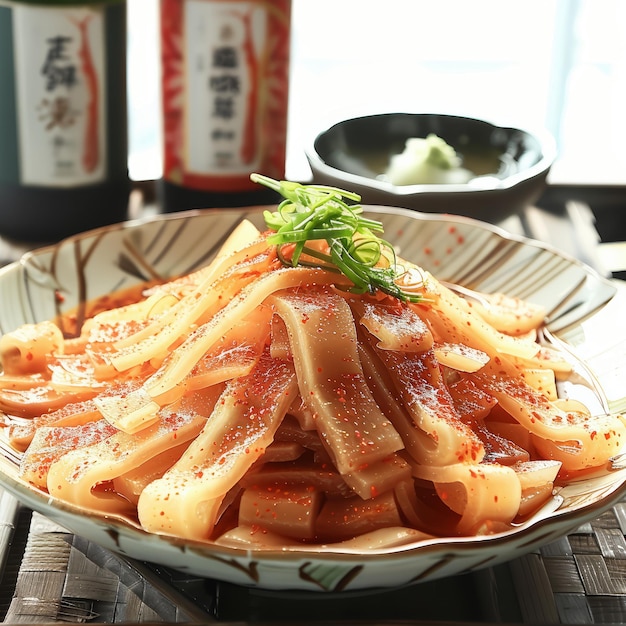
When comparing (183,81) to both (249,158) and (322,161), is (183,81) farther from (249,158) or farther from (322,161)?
(322,161)

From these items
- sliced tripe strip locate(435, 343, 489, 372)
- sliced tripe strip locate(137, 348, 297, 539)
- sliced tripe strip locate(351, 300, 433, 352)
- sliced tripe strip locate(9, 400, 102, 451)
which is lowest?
sliced tripe strip locate(9, 400, 102, 451)

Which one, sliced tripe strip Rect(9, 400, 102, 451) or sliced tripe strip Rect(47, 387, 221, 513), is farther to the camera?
sliced tripe strip Rect(9, 400, 102, 451)

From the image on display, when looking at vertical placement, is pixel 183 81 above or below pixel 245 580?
above

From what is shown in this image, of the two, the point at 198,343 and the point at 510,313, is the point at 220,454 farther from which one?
the point at 510,313

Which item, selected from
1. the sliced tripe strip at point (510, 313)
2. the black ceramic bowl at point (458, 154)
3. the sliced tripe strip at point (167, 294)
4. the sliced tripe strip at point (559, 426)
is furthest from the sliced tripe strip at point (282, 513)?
the black ceramic bowl at point (458, 154)

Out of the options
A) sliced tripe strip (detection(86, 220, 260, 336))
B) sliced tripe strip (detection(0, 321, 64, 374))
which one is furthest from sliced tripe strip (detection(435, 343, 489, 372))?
sliced tripe strip (detection(0, 321, 64, 374))

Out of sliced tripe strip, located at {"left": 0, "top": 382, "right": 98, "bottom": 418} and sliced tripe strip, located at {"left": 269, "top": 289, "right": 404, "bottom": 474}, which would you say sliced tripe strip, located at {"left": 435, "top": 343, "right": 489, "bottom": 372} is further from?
sliced tripe strip, located at {"left": 0, "top": 382, "right": 98, "bottom": 418}

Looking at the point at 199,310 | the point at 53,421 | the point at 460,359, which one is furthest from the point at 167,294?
the point at 460,359

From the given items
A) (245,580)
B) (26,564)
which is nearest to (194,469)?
(245,580)
